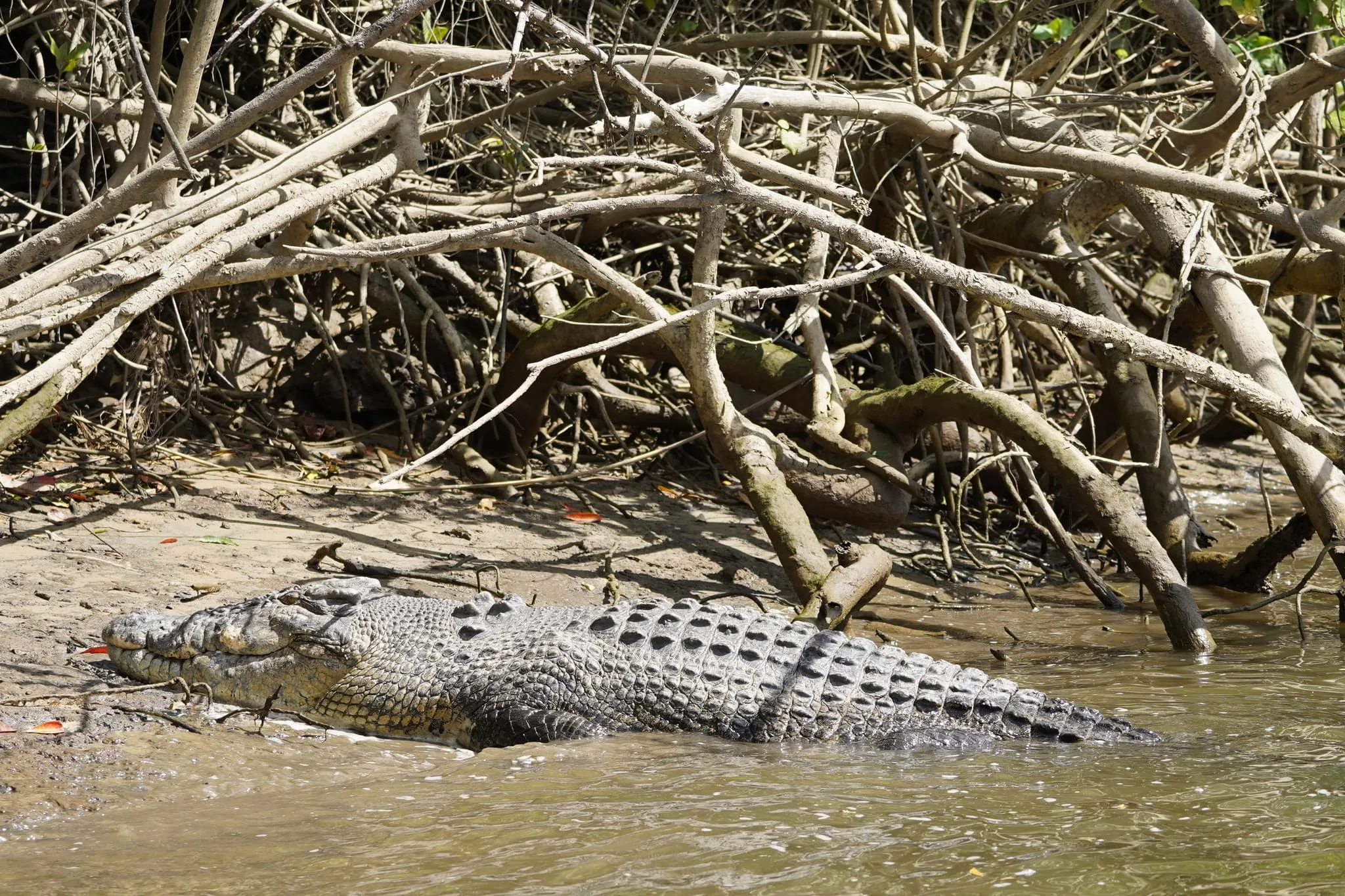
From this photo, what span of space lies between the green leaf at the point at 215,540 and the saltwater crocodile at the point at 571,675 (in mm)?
902

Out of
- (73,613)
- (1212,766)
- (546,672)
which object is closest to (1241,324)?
(1212,766)

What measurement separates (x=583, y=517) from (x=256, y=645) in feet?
6.93

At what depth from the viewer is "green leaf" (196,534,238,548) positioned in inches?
196

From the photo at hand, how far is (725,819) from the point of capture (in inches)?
116

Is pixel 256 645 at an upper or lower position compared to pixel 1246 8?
lower

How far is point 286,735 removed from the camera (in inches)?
147

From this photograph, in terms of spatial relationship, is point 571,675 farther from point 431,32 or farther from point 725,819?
point 431,32

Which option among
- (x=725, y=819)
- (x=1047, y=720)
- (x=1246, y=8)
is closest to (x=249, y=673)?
(x=725, y=819)

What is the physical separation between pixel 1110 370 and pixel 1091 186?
0.81m

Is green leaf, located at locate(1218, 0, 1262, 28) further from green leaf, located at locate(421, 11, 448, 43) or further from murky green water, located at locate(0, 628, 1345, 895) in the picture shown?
green leaf, located at locate(421, 11, 448, 43)

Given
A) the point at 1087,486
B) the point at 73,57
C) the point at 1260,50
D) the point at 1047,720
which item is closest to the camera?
the point at 1047,720

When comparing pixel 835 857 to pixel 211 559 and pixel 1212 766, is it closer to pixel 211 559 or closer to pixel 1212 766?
pixel 1212 766

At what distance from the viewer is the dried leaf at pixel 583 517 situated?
5.84 m

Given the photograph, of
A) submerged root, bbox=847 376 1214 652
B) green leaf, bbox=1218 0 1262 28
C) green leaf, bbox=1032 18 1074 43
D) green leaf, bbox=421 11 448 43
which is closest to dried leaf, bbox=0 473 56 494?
green leaf, bbox=421 11 448 43
